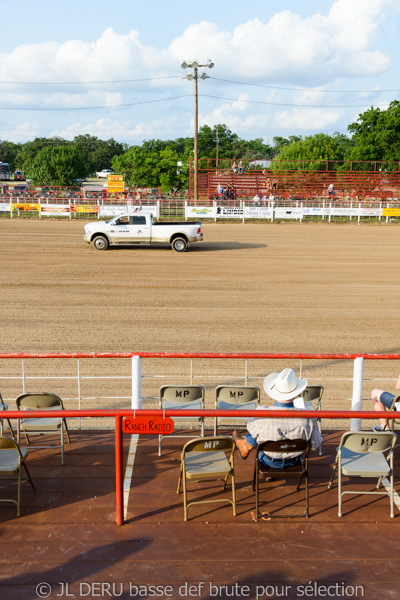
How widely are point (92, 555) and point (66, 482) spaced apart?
1.26 meters

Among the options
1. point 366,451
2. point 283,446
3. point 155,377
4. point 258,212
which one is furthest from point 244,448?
point 258,212

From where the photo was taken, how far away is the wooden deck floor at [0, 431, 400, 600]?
393 cm

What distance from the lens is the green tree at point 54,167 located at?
239ft

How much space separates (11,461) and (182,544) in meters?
1.66

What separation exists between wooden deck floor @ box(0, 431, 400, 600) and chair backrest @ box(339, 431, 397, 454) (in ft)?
1.59

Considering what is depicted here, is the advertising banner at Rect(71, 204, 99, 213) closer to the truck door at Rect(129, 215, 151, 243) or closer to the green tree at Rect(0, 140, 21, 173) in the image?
the truck door at Rect(129, 215, 151, 243)

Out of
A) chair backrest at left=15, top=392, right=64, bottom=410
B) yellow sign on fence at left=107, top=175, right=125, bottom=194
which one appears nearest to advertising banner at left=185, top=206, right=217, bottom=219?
yellow sign on fence at left=107, top=175, right=125, bottom=194

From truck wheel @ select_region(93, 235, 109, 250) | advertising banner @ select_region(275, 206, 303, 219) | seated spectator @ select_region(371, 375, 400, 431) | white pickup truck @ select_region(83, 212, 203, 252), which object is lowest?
seated spectator @ select_region(371, 375, 400, 431)

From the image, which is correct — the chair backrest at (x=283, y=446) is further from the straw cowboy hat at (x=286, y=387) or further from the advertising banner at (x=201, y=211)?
the advertising banner at (x=201, y=211)

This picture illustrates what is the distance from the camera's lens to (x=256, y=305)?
51.6ft

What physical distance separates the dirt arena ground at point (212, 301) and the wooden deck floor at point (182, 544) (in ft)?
8.23

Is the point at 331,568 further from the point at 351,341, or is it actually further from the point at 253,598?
the point at 351,341

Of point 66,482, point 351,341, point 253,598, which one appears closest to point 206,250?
point 351,341

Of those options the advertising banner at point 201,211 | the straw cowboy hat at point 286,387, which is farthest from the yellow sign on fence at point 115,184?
the straw cowboy hat at point 286,387
